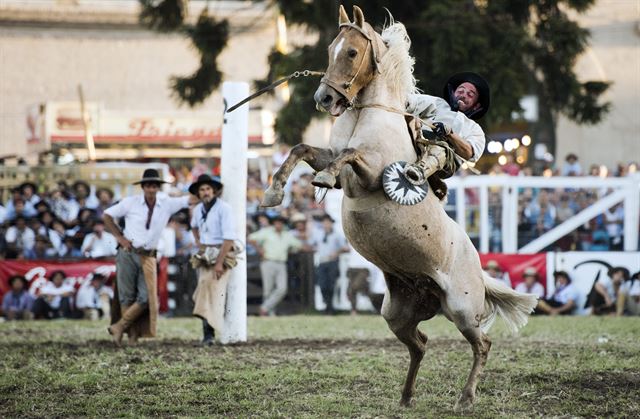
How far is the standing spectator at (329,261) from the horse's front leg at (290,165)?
11.3 m

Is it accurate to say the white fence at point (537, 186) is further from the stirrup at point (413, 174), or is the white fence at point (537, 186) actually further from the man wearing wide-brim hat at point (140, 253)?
the stirrup at point (413, 174)

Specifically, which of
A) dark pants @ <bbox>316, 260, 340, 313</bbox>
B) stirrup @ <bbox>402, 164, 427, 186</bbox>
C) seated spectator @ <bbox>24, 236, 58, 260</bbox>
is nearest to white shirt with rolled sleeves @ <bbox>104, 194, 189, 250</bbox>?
stirrup @ <bbox>402, 164, 427, 186</bbox>

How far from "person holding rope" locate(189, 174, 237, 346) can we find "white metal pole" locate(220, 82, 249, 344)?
134mm

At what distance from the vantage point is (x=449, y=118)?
9.12m

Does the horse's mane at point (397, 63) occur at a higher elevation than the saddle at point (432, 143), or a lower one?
higher

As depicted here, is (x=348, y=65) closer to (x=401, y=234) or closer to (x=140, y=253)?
(x=401, y=234)

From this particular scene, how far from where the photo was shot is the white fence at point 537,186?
19.7 m

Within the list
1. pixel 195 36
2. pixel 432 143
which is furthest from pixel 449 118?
pixel 195 36

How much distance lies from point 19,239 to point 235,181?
7.66 meters

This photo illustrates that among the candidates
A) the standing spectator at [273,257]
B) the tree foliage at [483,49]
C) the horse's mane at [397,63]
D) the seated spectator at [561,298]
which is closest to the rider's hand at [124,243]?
Answer: the horse's mane at [397,63]

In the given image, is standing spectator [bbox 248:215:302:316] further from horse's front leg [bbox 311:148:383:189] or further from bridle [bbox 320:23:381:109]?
horse's front leg [bbox 311:148:383:189]

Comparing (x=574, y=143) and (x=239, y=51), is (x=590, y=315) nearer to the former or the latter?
(x=574, y=143)

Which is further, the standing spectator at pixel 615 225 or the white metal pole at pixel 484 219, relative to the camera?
the standing spectator at pixel 615 225

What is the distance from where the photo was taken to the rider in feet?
28.1
